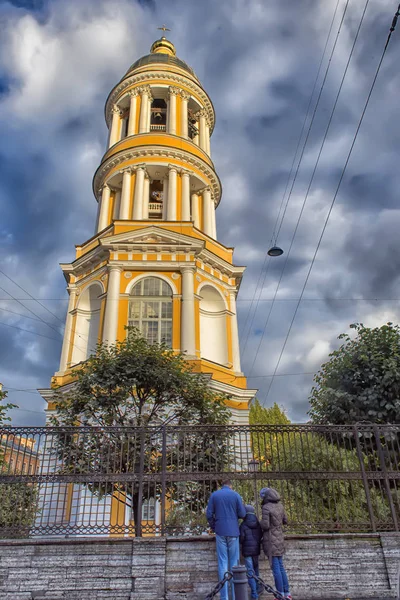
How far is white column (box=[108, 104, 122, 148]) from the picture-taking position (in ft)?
97.0

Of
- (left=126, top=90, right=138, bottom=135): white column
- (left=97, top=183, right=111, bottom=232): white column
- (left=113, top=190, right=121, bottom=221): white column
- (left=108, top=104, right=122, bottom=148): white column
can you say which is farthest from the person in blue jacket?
(left=108, top=104, right=122, bottom=148): white column

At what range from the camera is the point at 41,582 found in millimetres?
7359

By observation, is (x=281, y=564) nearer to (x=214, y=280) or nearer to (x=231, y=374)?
(x=231, y=374)

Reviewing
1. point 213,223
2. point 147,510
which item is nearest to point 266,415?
point 213,223

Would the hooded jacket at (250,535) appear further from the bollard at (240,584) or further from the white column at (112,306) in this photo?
the white column at (112,306)

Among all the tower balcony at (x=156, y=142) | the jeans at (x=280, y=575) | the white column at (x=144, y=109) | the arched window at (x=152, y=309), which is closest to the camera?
the jeans at (x=280, y=575)

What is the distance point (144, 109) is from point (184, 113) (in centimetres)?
241

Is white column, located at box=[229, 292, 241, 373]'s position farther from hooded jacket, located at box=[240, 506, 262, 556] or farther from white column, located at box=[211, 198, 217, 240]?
hooded jacket, located at box=[240, 506, 262, 556]

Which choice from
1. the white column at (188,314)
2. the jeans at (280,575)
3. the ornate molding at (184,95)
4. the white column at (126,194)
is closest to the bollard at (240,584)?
the jeans at (280,575)

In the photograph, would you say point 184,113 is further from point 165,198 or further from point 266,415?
point 266,415

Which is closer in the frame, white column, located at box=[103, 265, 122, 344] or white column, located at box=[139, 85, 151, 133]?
white column, located at box=[103, 265, 122, 344]

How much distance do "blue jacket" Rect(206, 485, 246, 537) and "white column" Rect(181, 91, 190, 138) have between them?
956 inches

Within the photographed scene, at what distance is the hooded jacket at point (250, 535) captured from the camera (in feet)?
24.4

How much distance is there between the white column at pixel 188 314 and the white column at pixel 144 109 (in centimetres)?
1050
